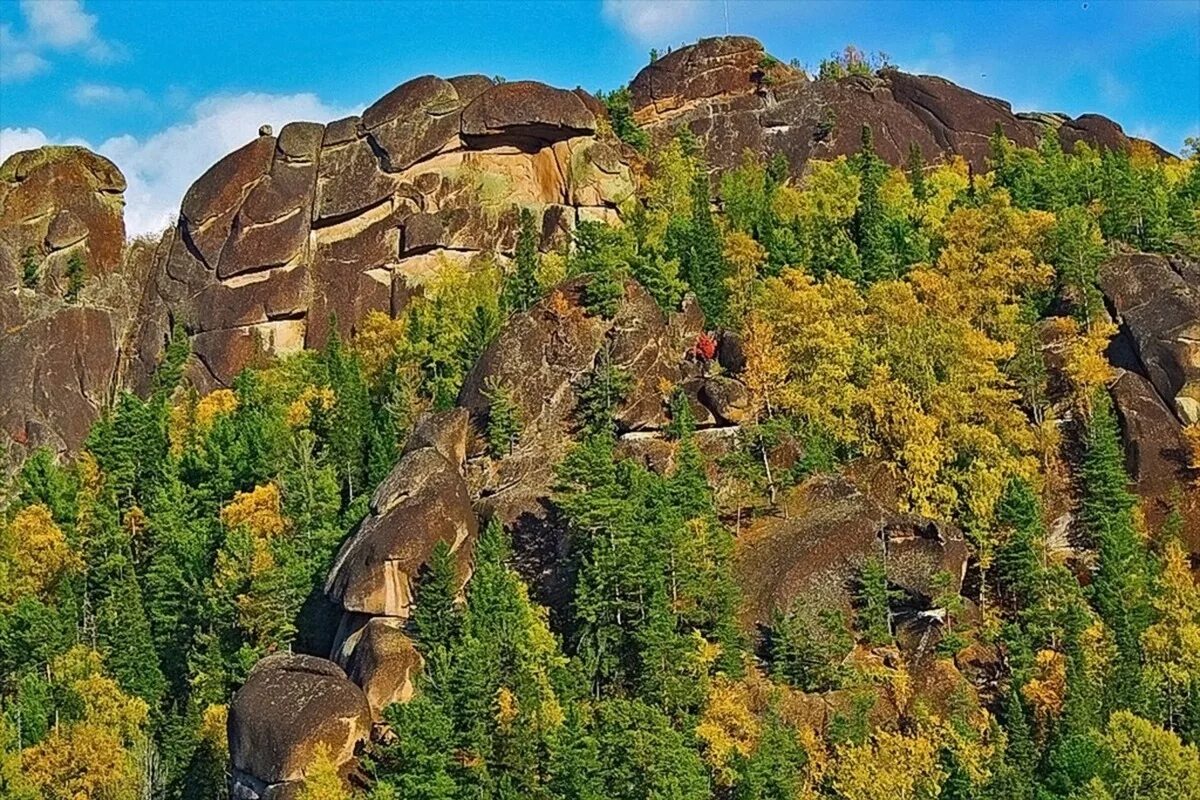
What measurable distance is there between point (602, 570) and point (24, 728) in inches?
885

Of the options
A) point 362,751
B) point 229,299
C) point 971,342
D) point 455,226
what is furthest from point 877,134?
point 362,751

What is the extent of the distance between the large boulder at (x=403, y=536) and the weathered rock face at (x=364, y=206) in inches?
972

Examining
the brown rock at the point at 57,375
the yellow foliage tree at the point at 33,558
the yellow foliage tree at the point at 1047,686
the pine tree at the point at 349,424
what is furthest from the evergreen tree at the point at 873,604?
the brown rock at the point at 57,375

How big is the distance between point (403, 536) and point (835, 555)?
1581 centimetres

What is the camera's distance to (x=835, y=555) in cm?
5772

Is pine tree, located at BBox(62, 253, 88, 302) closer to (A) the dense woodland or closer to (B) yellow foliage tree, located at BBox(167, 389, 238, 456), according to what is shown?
(A) the dense woodland

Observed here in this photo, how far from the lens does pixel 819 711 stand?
52.8 meters

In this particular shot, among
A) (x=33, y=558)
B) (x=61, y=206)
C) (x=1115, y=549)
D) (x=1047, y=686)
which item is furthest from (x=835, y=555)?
(x=61, y=206)

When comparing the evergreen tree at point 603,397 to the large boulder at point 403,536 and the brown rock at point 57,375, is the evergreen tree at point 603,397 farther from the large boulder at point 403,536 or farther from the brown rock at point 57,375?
Result: the brown rock at point 57,375

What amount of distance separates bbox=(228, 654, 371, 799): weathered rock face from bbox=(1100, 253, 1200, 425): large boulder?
1431 inches

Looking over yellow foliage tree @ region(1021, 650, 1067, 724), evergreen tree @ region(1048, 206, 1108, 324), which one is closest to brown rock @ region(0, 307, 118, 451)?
evergreen tree @ region(1048, 206, 1108, 324)

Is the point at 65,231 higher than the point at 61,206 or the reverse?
the reverse

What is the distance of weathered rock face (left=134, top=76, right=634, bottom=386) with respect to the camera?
282 feet

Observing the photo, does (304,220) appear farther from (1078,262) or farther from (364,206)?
(1078,262)
